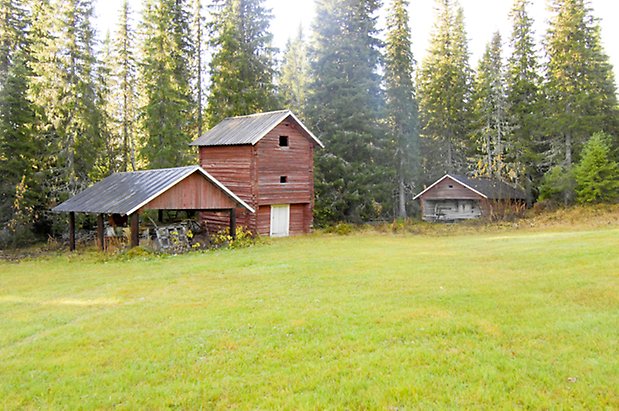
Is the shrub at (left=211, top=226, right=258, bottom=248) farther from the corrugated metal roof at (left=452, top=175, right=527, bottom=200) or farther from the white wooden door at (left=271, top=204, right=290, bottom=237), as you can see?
the corrugated metal roof at (left=452, top=175, right=527, bottom=200)

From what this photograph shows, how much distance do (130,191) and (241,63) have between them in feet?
56.3

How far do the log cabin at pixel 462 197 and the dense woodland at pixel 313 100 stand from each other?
1612 millimetres

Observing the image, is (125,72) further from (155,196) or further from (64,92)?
(155,196)

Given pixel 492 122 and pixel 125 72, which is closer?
pixel 125 72

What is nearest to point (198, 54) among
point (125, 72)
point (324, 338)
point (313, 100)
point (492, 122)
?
point (125, 72)

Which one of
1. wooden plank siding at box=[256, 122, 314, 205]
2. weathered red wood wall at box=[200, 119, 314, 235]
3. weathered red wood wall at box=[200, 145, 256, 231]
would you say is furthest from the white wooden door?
weathered red wood wall at box=[200, 145, 256, 231]

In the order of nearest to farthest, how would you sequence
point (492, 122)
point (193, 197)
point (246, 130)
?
point (193, 197), point (246, 130), point (492, 122)

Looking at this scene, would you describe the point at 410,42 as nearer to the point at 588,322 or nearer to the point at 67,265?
the point at 67,265

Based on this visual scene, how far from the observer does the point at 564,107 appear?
39.6 m

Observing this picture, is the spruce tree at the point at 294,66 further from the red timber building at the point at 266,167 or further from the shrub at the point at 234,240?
the shrub at the point at 234,240

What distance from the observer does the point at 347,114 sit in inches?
1506

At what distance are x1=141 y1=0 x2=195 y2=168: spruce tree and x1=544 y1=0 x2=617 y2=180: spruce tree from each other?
96.8 feet

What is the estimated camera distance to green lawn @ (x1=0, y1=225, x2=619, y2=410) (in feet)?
21.2

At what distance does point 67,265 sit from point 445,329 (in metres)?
17.5
